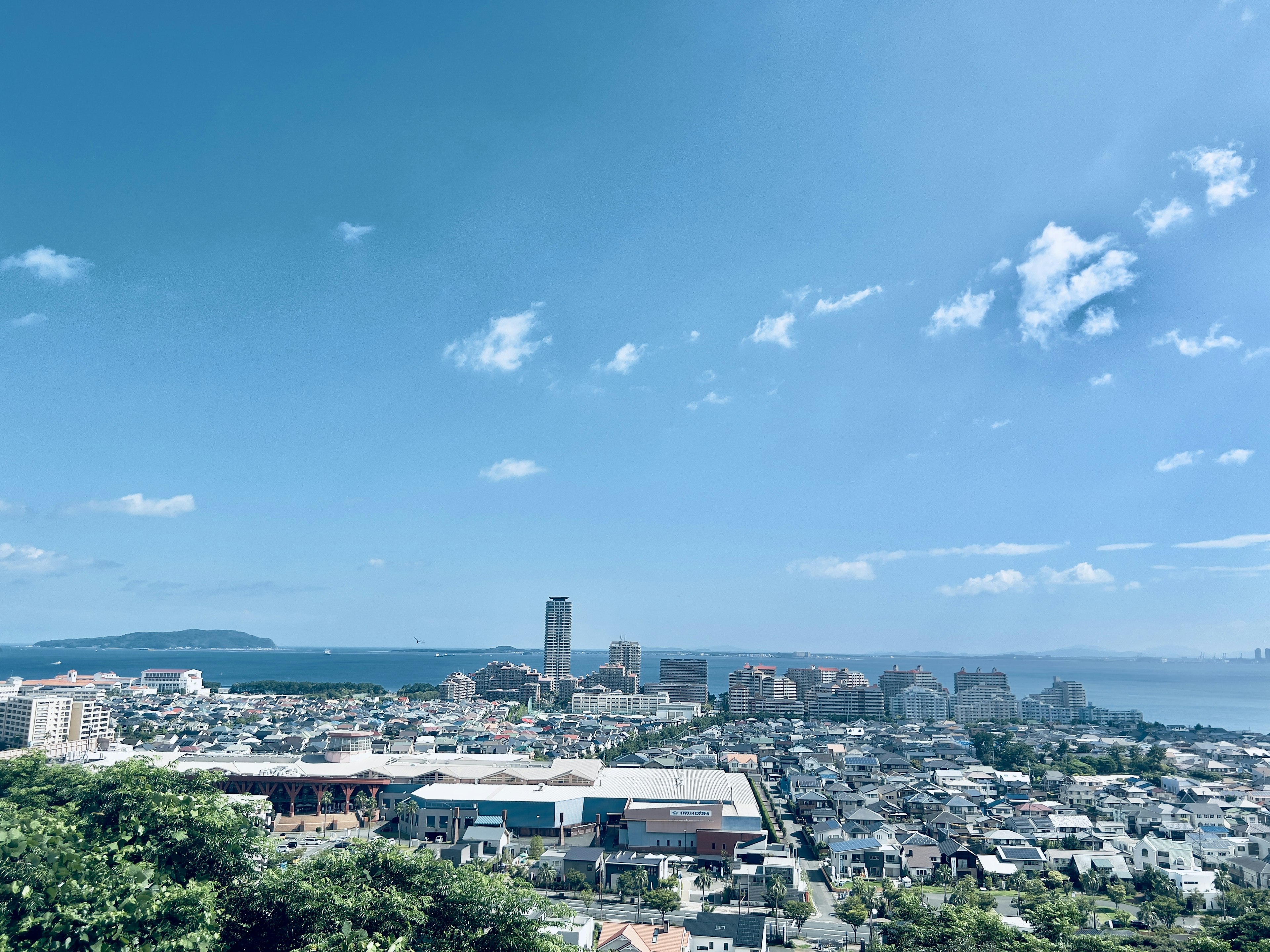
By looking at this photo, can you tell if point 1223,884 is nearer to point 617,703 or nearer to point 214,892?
point 214,892

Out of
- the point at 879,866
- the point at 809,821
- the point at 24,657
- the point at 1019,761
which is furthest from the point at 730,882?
the point at 24,657

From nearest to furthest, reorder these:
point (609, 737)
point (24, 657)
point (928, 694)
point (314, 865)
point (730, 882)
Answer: point (314, 865) → point (730, 882) → point (609, 737) → point (928, 694) → point (24, 657)

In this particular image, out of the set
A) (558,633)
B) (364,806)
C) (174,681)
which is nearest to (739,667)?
(558,633)

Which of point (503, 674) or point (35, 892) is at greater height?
point (35, 892)

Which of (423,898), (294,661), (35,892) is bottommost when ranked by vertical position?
(294,661)

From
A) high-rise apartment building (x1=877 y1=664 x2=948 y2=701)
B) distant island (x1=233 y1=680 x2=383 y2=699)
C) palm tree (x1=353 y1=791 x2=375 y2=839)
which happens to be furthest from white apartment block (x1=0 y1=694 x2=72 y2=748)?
high-rise apartment building (x1=877 y1=664 x2=948 y2=701)

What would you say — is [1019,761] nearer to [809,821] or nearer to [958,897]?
[809,821]

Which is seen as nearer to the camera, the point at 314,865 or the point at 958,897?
the point at 314,865
